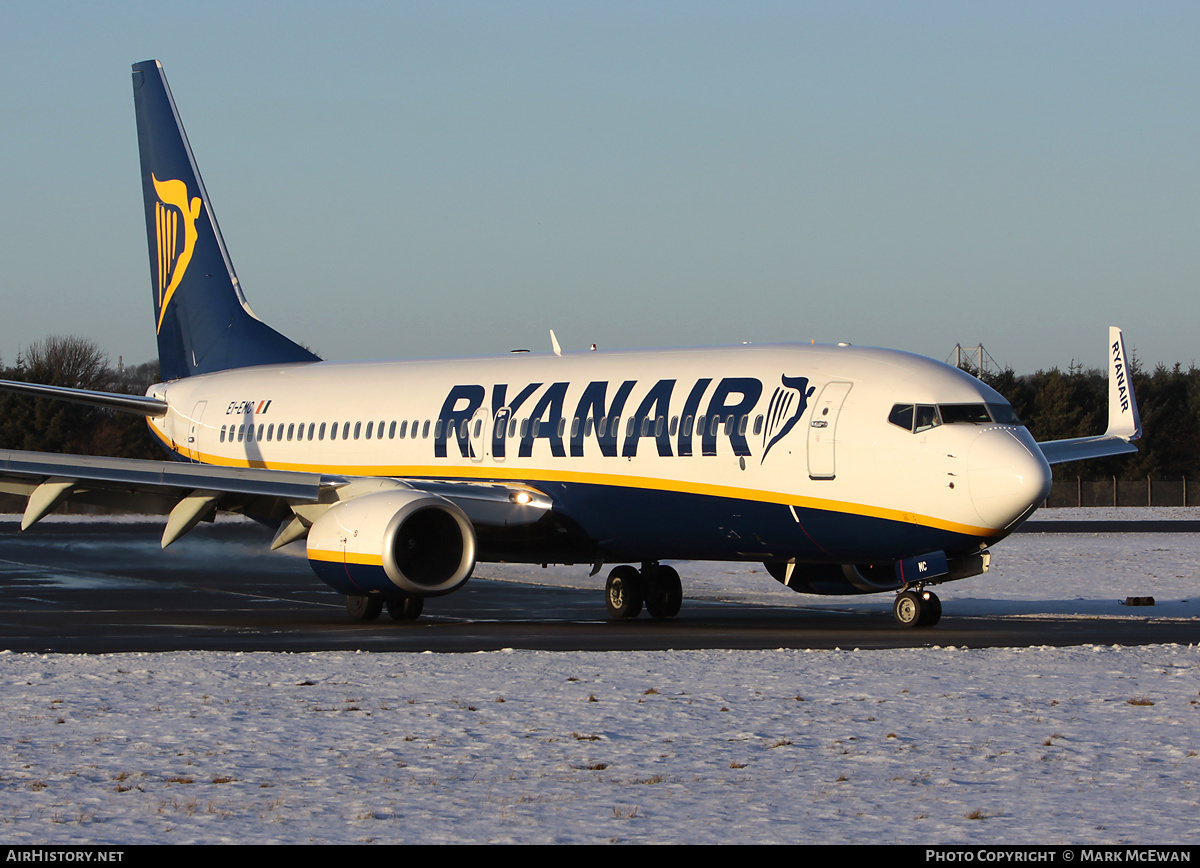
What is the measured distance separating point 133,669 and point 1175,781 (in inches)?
376

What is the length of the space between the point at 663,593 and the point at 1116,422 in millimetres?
8652

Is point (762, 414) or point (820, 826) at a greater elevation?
point (762, 414)

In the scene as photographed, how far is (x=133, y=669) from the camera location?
14836 mm

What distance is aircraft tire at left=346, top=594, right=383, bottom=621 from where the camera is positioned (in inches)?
910

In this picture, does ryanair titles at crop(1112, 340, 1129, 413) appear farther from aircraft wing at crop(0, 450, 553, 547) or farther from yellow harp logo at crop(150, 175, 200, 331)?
yellow harp logo at crop(150, 175, 200, 331)

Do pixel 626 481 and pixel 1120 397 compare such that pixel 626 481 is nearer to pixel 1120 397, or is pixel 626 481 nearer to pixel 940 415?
pixel 940 415

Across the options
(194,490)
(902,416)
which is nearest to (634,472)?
(902,416)

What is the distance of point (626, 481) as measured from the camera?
22.4 metres

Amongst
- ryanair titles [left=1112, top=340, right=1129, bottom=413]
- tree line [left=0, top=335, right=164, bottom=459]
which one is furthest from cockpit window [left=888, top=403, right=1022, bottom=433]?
tree line [left=0, top=335, right=164, bottom=459]

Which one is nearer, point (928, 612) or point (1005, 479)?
point (1005, 479)

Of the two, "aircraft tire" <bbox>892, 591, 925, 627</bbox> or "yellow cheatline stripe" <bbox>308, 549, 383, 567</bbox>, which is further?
"yellow cheatline stripe" <bbox>308, 549, 383, 567</bbox>
